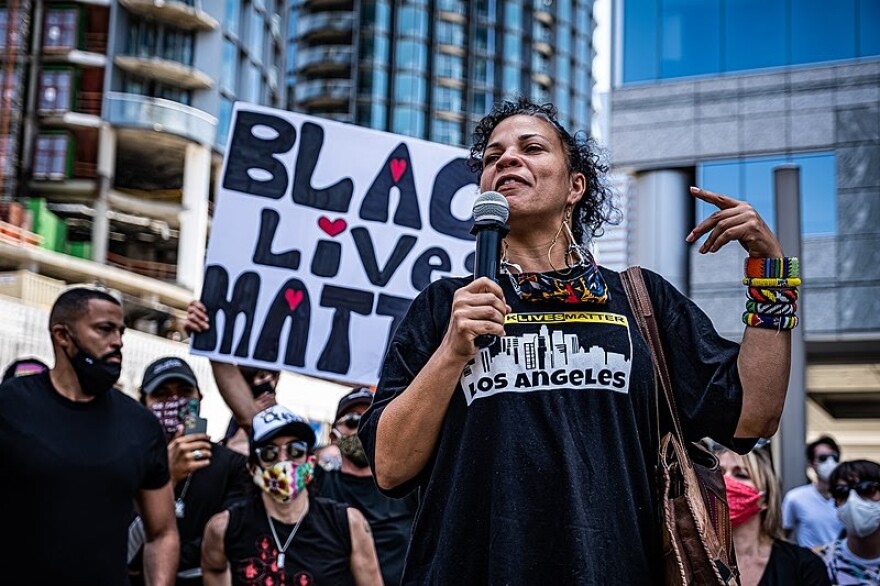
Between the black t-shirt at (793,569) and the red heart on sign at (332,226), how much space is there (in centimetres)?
286

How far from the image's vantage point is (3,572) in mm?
4285

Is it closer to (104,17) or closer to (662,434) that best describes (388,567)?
(662,434)

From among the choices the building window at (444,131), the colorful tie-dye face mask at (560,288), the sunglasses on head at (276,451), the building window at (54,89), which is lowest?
the sunglasses on head at (276,451)

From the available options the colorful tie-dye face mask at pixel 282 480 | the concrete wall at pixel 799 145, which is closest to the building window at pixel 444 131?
the concrete wall at pixel 799 145

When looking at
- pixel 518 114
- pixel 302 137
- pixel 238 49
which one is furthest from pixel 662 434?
pixel 238 49

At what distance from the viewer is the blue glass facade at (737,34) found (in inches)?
709

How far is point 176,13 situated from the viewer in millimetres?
46000

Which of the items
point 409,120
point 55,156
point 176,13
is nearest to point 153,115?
point 55,156

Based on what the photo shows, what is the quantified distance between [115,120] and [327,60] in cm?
3353

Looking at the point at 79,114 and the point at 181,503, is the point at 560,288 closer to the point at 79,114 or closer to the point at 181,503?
the point at 181,503

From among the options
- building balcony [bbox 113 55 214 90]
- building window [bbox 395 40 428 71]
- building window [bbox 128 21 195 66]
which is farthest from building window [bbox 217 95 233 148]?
building window [bbox 395 40 428 71]

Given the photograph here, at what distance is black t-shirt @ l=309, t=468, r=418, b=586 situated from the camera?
20.2ft

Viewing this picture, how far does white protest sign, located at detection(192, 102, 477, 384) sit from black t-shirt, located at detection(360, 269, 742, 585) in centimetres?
350

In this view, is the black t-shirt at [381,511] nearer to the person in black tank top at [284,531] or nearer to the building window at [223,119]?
the person in black tank top at [284,531]
